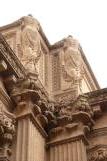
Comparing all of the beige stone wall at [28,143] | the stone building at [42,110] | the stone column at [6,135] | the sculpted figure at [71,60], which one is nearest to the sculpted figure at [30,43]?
the stone building at [42,110]

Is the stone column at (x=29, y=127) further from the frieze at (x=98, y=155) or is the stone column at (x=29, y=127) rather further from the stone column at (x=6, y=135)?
the frieze at (x=98, y=155)

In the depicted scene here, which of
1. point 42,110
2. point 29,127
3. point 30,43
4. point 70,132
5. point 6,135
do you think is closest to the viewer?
point 6,135

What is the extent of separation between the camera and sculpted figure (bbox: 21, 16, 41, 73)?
40.4 ft

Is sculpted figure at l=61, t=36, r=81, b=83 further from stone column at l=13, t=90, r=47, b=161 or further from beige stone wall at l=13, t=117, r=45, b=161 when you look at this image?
beige stone wall at l=13, t=117, r=45, b=161

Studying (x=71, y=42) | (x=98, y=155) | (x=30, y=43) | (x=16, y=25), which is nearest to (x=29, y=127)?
(x=98, y=155)

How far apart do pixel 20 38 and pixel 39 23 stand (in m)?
1.02

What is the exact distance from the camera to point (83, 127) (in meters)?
11.1

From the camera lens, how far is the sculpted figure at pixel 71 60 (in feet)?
43.3

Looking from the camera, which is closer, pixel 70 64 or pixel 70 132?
pixel 70 132

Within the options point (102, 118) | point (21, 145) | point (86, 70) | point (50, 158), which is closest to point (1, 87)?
point (21, 145)

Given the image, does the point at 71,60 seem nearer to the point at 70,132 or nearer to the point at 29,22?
the point at 29,22

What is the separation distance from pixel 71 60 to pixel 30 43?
1.41 metres

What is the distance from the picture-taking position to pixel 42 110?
10.7 metres

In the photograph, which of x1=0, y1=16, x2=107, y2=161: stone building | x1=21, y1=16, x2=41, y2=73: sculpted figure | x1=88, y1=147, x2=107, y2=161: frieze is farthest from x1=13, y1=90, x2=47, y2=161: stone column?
x1=21, y1=16, x2=41, y2=73: sculpted figure
